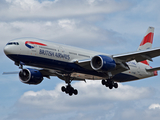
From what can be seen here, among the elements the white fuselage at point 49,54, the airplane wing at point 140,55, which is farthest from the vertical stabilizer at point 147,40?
the airplane wing at point 140,55

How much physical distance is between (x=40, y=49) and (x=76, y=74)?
7959 millimetres

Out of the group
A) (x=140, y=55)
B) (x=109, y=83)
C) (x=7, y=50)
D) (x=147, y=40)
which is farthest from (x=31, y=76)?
(x=147, y=40)

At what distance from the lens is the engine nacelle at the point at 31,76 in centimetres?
5138

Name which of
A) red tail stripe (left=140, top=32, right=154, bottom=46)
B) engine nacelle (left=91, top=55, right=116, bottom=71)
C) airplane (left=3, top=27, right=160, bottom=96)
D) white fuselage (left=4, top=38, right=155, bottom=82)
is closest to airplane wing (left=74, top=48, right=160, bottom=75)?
airplane (left=3, top=27, right=160, bottom=96)

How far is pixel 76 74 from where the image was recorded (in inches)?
1944

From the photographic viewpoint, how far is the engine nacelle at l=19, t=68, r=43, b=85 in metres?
51.4

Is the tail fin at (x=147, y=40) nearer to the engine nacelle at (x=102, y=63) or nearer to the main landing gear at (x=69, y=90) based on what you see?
the main landing gear at (x=69, y=90)

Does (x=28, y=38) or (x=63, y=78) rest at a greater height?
(x=28, y=38)

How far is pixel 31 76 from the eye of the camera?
51.3 meters

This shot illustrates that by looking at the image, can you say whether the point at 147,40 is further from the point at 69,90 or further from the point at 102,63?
the point at 102,63

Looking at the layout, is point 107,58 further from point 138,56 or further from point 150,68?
point 150,68

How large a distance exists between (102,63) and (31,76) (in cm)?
1227

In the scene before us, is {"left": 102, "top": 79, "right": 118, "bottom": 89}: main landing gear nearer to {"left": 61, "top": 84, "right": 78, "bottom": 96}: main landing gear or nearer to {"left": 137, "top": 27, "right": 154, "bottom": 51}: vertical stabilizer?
{"left": 61, "top": 84, "right": 78, "bottom": 96}: main landing gear

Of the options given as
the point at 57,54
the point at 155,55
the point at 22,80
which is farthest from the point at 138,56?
the point at 22,80
